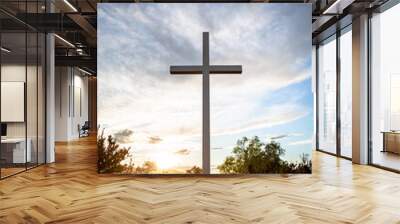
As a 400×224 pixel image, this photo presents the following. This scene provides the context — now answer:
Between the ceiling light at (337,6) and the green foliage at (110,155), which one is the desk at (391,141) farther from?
the green foliage at (110,155)

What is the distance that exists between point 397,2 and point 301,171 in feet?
12.0

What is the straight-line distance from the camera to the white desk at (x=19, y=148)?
248 inches

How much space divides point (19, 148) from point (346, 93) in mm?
7214

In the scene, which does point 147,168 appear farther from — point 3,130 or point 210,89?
point 3,130

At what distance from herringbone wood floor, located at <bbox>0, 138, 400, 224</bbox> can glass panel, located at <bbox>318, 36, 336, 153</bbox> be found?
3265 millimetres

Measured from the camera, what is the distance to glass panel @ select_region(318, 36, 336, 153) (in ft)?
32.0

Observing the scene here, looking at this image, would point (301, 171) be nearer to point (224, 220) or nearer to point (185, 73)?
point (185, 73)

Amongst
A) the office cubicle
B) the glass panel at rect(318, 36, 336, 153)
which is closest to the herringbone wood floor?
the office cubicle

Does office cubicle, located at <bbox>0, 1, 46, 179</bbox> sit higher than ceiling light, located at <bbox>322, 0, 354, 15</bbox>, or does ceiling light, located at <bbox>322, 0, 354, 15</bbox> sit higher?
ceiling light, located at <bbox>322, 0, 354, 15</bbox>

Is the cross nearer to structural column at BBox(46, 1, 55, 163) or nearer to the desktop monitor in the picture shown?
the desktop monitor

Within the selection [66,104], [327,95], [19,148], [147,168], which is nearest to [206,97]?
[147,168]

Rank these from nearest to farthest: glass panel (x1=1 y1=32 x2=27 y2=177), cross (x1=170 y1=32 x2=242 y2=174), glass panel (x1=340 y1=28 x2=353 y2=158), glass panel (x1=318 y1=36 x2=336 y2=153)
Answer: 1. cross (x1=170 y1=32 x2=242 y2=174)
2. glass panel (x1=1 y1=32 x2=27 y2=177)
3. glass panel (x1=340 y1=28 x2=353 y2=158)
4. glass panel (x1=318 y1=36 x2=336 y2=153)

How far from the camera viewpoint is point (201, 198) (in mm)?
4656

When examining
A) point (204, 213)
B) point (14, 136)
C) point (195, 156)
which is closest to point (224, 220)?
point (204, 213)
